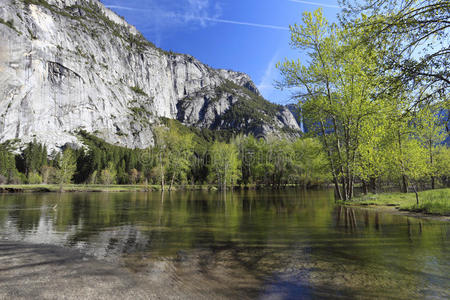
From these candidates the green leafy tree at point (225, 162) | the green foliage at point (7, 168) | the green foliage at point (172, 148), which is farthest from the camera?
the green foliage at point (7, 168)

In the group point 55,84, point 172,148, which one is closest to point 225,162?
point 172,148

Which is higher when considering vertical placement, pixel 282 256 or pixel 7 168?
pixel 7 168

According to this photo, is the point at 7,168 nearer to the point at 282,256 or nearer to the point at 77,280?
the point at 77,280

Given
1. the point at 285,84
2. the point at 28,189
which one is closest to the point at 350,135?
the point at 285,84

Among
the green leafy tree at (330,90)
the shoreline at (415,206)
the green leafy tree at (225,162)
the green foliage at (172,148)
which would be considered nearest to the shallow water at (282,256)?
the shoreline at (415,206)

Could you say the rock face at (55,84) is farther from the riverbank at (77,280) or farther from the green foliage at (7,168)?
the riverbank at (77,280)

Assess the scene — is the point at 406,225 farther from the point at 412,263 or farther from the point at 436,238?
the point at 412,263

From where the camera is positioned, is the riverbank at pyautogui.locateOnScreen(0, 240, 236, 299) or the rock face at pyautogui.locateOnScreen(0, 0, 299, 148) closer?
the riverbank at pyautogui.locateOnScreen(0, 240, 236, 299)

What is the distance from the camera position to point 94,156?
11750 centimetres

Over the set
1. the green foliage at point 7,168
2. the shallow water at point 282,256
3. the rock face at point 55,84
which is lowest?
the shallow water at point 282,256

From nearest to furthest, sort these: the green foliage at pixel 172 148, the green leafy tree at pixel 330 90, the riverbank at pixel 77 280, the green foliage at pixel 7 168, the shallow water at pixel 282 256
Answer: the riverbank at pixel 77 280 → the shallow water at pixel 282 256 → the green leafy tree at pixel 330 90 → the green foliage at pixel 172 148 → the green foliage at pixel 7 168

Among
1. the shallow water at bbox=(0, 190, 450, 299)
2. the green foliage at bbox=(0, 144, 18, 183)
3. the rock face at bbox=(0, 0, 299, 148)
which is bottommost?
the shallow water at bbox=(0, 190, 450, 299)

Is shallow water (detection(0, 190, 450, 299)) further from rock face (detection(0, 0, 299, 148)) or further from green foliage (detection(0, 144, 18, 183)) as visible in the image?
rock face (detection(0, 0, 299, 148))

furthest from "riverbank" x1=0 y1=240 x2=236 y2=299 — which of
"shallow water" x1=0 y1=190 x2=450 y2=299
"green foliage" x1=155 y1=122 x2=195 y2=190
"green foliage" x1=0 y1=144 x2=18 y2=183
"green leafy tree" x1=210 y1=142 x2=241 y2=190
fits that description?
"green foliage" x1=0 y1=144 x2=18 y2=183
